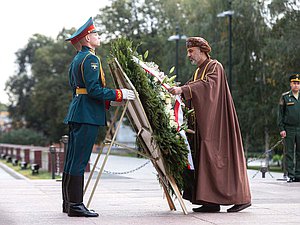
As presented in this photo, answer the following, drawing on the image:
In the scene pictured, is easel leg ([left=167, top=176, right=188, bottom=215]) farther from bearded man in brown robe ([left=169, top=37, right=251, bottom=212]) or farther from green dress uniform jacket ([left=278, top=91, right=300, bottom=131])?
green dress uniform jacket ([left=278, top=91, right=300, bottom=131])

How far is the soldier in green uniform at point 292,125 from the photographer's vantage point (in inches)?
580

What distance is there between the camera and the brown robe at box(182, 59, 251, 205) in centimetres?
883

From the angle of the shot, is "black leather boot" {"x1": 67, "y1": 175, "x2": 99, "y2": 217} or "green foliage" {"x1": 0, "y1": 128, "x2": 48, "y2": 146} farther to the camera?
"green foliage" {"x1": 0, "y1": 128, "x2": 48, "y2": 146}

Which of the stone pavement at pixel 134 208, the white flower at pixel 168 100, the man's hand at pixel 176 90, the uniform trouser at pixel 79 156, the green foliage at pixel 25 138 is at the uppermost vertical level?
the man's hand at pixel 176 90

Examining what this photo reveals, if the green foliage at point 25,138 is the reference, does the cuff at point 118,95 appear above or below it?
above

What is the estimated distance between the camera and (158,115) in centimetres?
883

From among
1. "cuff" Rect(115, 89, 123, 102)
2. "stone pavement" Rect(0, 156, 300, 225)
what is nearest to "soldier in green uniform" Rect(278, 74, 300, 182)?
"stone pavement" Rect(0, 156, 300, 225)

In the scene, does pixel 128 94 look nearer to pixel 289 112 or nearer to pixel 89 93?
pixel 89 93

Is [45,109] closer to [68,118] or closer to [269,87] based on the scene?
[269,87]

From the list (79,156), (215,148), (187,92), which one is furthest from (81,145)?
(215,148)

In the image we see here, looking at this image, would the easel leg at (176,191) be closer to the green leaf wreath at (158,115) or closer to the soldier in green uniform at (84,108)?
the green leaf wreath at (158,115)

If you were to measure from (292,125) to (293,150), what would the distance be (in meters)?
0.51

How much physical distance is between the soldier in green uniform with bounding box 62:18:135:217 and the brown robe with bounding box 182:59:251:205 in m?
0.87

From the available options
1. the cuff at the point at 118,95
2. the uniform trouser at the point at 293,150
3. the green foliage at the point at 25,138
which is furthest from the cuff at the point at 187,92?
the green foliage at the point at 25,138
